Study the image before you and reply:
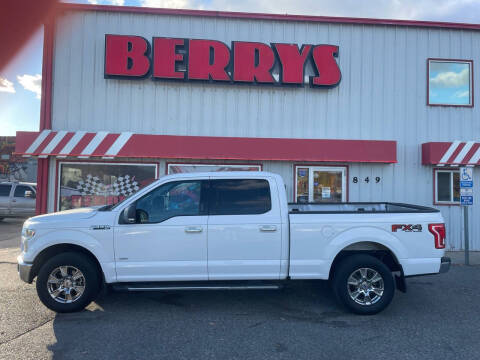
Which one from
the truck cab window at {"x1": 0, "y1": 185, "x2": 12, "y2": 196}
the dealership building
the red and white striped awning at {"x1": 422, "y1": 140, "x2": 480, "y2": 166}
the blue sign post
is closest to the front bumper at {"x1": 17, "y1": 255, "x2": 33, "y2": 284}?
the dealership building

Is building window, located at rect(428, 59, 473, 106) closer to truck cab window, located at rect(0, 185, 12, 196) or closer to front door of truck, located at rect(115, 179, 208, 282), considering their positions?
front door of truck, located at rect(115, 179, 208, 282)

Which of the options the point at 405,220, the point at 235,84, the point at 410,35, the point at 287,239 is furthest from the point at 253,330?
the point at 410,35

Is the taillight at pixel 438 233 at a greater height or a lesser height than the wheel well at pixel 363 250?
greater

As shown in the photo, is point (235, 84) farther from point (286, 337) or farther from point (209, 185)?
point (286, 337)

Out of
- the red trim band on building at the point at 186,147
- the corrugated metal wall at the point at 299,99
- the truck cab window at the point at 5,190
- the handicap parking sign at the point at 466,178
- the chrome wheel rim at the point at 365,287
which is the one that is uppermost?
the corrugated metal wall at the point at 299,99

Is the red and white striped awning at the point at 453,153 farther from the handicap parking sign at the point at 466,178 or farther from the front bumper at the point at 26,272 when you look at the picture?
the front bumper at the point at 26,272

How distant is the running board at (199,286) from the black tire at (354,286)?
2.84 feet

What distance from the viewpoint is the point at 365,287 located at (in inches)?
196

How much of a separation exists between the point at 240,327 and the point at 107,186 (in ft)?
21.3

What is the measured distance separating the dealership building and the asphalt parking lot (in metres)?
4.09

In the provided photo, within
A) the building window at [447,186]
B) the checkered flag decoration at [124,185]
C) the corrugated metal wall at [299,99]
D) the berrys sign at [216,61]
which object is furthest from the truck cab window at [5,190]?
the building window at [447,186]

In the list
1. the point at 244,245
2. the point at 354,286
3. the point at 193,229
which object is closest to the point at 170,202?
the point at 193,229

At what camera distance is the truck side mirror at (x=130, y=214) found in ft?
15.8

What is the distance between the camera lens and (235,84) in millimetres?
9742
